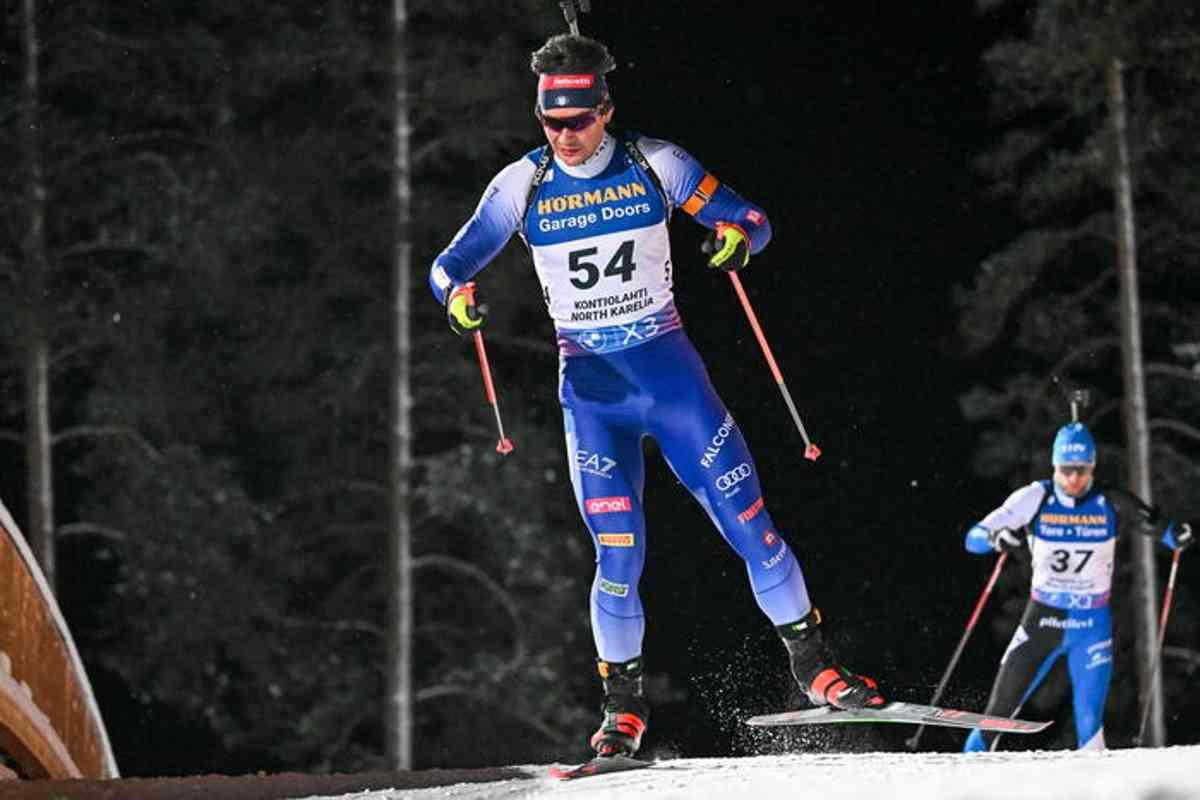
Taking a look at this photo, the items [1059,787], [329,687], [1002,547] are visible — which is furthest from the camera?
[329,687]

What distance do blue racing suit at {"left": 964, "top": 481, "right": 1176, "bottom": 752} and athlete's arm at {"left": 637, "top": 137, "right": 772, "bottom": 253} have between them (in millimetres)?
4301

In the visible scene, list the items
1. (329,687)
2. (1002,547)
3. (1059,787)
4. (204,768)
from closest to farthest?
(1059,787) < (1002,547) < (329,687) < (204,768)

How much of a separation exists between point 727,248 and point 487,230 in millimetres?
846

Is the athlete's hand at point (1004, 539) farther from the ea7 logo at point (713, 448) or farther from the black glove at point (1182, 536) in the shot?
the ea7 logo at point (713, 448)

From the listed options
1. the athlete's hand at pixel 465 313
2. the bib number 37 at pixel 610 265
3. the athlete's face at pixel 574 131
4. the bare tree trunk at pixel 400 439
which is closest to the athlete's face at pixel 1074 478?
the bib number 37 at pixel 610 265

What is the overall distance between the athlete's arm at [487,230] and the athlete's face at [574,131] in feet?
0.54

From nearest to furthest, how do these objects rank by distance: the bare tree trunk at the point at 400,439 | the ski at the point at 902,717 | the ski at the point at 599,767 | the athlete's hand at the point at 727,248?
the ski at the point at 599,767 < the athlete's hand at the point at 727,248 < the ski at the point at 902,717 < the bare tree trunk at the point at 400,439

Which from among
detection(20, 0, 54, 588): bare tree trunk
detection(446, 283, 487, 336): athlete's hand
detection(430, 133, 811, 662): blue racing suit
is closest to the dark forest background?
detection(20, 0, 54, 588): bare tree trunk

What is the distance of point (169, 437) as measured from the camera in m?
16.8

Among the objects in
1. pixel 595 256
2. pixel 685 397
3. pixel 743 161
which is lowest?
pixel 685 397

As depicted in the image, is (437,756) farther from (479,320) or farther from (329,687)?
(479,320)

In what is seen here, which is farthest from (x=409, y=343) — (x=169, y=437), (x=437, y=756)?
(x=437, y=756)

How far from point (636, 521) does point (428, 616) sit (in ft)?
36.7

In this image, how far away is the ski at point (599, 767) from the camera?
6324 millimetres
